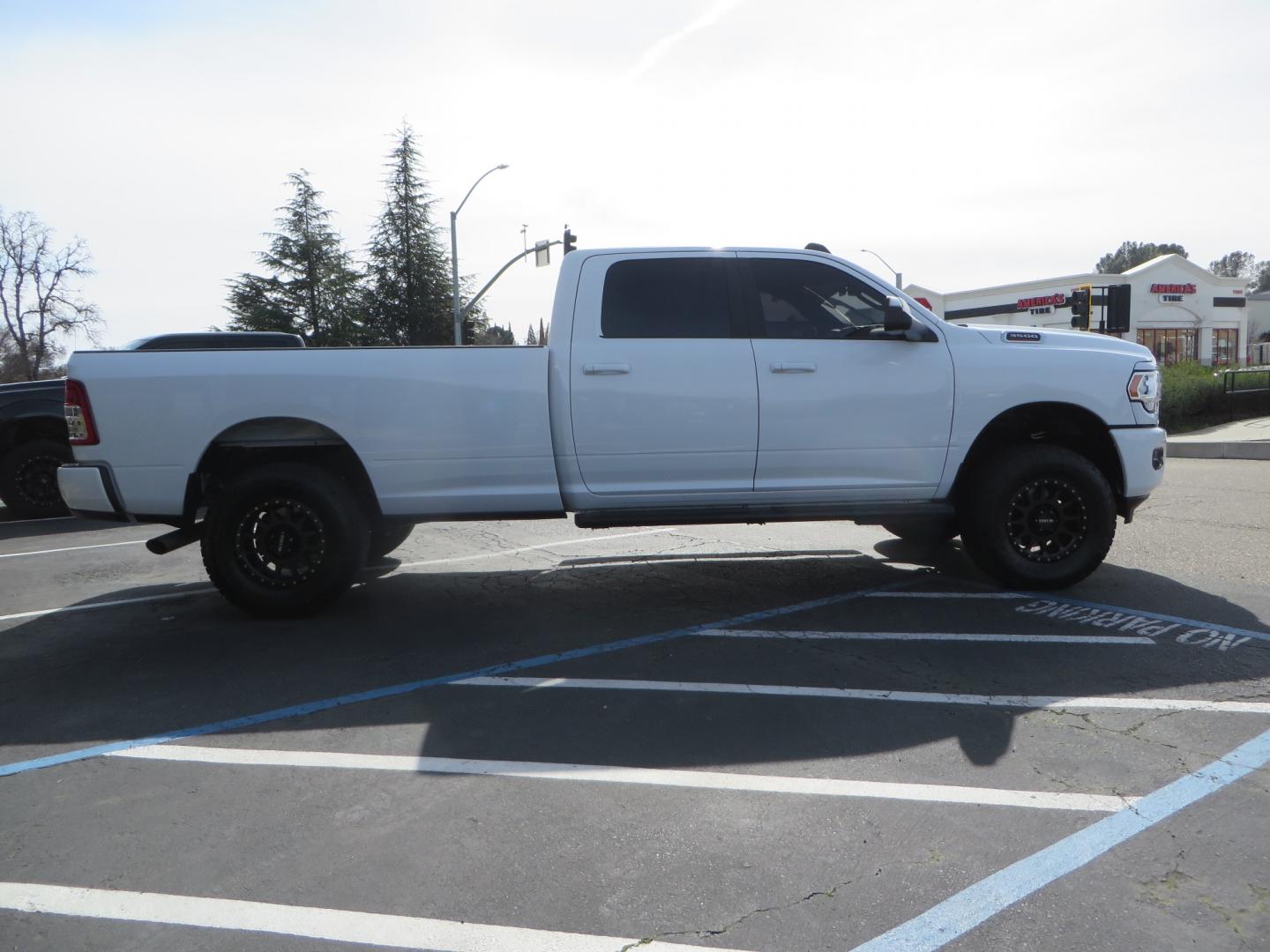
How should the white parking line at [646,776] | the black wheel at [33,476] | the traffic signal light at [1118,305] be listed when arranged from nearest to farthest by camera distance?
the white parking line at [646,776], the black wheel at [33,476], the traffic signal light at [1118,305]

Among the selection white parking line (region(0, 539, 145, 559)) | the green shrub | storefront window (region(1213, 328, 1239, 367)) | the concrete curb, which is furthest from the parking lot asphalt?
storefront window (region(1213, 328, 1239, 367))

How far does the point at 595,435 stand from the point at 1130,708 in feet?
10.0

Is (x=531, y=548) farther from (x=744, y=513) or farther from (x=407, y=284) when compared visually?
(x=407, y=284)

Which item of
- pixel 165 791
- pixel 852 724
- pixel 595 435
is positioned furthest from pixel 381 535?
pixel 852 724

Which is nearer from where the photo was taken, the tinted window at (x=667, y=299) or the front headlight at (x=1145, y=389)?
the tinted window at (x=667, y=299)

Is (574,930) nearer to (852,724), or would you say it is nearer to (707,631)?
(852,724)

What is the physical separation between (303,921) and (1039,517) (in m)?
4.87

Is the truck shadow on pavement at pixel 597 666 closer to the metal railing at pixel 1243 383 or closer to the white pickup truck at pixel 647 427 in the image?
the white pickup truck at pixel 647 427

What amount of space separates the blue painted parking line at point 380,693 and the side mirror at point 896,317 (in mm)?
1712

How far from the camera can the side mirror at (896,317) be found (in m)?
5.38

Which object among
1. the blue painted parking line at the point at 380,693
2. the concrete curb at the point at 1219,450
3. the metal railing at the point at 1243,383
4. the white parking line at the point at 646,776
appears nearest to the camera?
the white parking line at the point at 646,776

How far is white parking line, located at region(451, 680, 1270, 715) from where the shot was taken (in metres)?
3.84

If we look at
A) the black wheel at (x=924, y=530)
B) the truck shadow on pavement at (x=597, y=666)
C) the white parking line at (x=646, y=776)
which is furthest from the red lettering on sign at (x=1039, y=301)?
the white parking line at (x=646, y=776)

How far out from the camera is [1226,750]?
3.38 m
